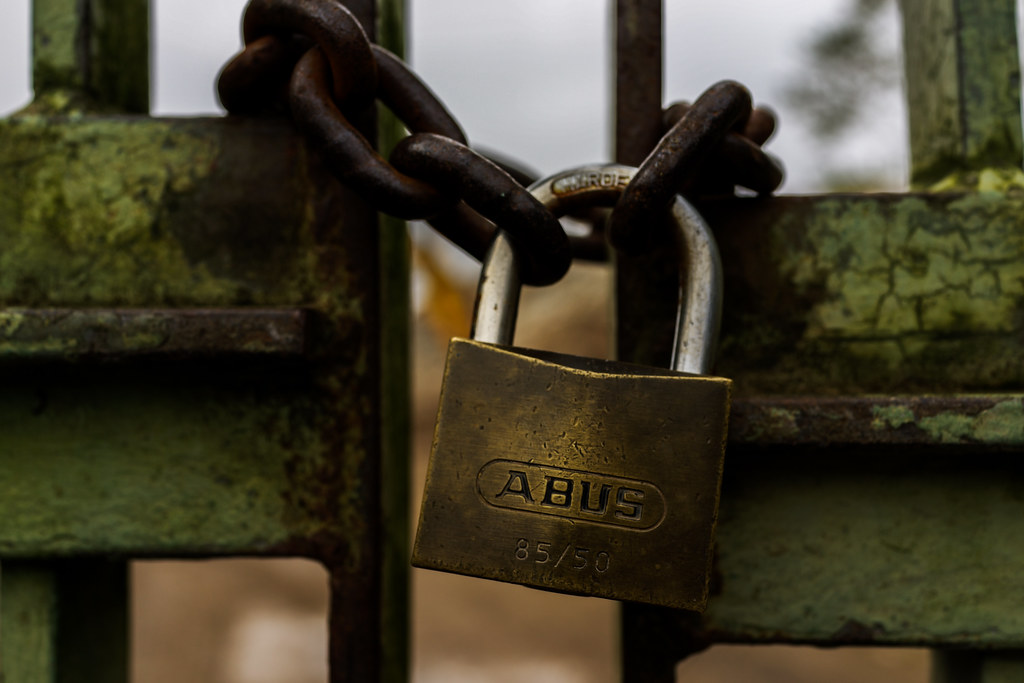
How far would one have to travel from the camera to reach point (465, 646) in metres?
2.56

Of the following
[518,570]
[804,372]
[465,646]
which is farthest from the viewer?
[465,646]

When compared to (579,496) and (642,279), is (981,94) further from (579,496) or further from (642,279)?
(579,496)

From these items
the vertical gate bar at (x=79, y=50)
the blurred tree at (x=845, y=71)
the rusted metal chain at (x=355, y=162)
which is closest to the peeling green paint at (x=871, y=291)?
the rusted metal chain at (x=355, y=162)

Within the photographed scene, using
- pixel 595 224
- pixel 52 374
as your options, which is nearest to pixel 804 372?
pixel 595 224

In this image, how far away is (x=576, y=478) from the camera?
1.50ft

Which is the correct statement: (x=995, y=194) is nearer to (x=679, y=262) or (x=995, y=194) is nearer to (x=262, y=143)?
(x=679, y=262)

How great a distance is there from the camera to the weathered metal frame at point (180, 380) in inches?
21.9

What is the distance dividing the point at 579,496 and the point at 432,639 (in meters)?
2.43

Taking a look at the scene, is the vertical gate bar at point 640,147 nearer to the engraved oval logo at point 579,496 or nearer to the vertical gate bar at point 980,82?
the engraved oval logo at point 579,496

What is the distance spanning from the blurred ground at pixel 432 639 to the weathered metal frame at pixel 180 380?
1.72 m

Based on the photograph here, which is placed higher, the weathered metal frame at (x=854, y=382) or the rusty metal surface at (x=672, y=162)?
the rusty metal surface at (x=672, y=162)

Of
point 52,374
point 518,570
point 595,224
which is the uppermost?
point 595,224

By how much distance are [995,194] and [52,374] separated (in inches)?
30.2

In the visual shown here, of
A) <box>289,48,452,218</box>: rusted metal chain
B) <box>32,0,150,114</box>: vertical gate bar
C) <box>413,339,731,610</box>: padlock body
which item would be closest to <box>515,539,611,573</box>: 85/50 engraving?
<box>413,339,731,610</box>: padlock body
